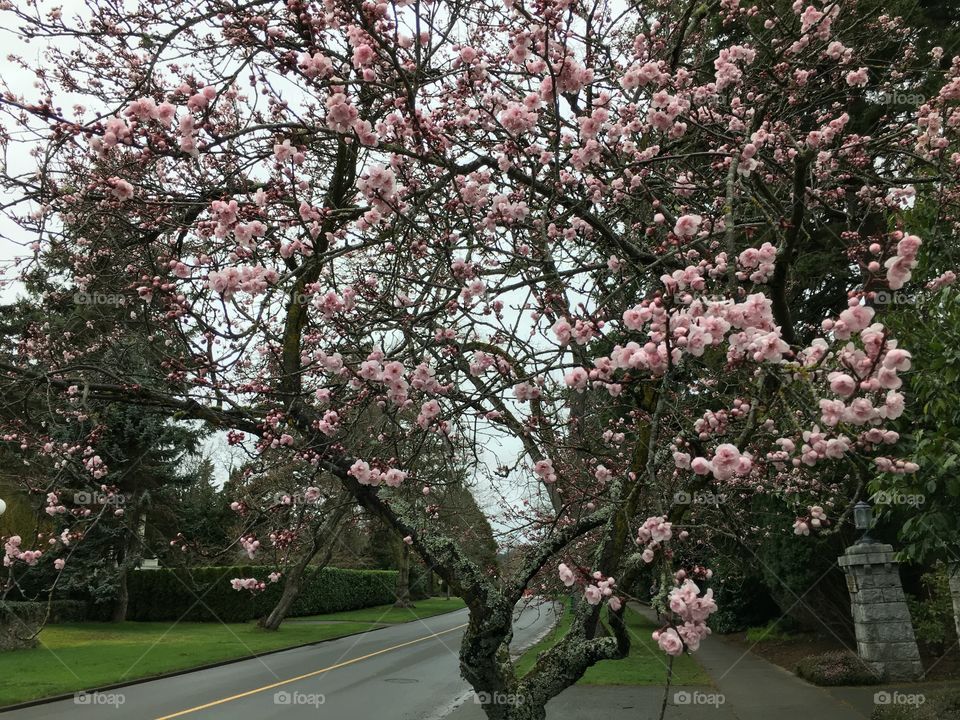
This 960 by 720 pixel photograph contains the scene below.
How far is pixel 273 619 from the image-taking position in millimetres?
22969

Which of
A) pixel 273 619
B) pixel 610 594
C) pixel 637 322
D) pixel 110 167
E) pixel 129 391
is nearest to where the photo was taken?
pixel 637 322

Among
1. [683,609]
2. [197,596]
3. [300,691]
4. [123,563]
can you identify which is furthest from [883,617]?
[123,563]

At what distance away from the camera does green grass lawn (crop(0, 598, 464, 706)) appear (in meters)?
12.4

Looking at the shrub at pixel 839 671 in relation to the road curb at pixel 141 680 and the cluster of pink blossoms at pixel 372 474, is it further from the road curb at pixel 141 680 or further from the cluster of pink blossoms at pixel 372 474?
the road curb at pixel 141 680

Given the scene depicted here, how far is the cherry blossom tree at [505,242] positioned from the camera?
326cm

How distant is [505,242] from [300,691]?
10.0 m

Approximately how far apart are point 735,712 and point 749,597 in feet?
33.5

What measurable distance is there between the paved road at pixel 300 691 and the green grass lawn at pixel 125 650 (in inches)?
32.2

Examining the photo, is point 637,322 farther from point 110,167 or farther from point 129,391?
point 129,391

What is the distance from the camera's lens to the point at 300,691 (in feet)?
38.7

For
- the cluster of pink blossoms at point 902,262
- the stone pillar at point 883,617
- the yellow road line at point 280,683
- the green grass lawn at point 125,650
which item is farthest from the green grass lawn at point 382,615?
the cluster of pink blossoms at point 902,262

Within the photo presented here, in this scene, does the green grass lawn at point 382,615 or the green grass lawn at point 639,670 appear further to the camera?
the green grass lawn at point 382,615

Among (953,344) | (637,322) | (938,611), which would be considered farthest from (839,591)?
(637,322)

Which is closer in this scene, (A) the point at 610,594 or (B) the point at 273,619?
(A) the point at 610,594
